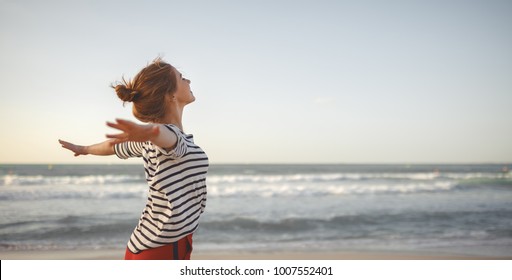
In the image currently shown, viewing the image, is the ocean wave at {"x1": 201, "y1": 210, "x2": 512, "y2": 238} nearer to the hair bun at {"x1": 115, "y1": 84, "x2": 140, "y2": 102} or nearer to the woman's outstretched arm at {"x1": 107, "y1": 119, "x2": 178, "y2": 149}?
the hair bun at {"x1": 115, "y1": 84, "x2": 140, "y2": 102}

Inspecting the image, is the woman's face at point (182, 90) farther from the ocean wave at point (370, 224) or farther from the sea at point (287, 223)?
the ocean wave at point (370, 224)

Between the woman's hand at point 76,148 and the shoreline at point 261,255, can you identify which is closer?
the woman's hand at point 76,148

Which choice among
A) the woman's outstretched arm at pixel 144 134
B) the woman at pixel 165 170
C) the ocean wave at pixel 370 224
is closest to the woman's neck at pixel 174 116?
the woman at pixel 165 170

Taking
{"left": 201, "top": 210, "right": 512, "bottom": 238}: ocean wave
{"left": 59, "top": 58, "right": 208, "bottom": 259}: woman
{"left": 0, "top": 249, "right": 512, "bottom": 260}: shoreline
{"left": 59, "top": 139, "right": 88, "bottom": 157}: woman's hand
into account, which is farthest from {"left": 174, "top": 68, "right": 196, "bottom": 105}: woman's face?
{"left": 201, "top": 210, "right": 512, "bottom": 238}: ocean wave

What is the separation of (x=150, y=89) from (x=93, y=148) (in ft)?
1.43

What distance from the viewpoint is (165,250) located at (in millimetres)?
1560

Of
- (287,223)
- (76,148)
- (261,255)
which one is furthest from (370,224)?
(76,148)

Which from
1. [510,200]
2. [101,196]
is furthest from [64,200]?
[510,200]

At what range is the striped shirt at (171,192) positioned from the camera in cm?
146

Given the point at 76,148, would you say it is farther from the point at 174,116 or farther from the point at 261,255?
the point at 261,255

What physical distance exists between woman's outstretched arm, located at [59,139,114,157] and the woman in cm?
10

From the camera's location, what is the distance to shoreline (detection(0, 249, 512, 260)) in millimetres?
5652
